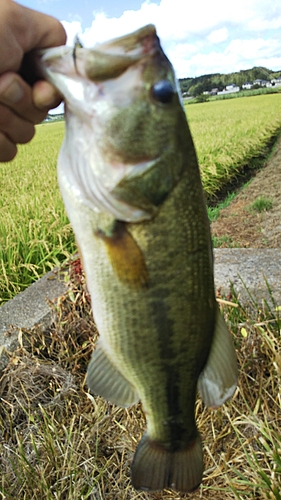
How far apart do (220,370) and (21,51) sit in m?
1.14

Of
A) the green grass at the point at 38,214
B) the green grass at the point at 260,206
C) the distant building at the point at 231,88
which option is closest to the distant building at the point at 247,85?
the distant building at the point at 231,88

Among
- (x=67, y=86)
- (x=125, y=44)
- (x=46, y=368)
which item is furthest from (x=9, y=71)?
(x=46, y=368)

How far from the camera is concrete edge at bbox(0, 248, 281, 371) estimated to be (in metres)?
2.88

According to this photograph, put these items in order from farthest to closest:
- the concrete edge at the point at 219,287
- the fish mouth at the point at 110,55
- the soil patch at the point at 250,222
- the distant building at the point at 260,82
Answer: the distant building at the point at 260,82
the soil patch at the point at 250,222
the concrete edge at the point at 219,287
the fish mouth at the point at 110,55

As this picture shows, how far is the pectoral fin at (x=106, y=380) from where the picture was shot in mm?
1401

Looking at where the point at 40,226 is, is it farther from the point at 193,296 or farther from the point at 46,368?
the point at 193,296

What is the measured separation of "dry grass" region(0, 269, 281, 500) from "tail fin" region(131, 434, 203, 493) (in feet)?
1.80

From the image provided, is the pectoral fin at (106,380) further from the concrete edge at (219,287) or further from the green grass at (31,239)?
the green grass at (31,239)

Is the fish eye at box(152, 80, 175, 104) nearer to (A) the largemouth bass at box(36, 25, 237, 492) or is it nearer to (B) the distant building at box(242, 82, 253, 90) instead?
(A) the largemouth bass at box(36, 25, 237, 492)

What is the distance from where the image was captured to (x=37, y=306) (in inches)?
123

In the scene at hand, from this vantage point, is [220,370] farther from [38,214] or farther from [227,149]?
[227,149]

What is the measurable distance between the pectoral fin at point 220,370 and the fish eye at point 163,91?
0.67m

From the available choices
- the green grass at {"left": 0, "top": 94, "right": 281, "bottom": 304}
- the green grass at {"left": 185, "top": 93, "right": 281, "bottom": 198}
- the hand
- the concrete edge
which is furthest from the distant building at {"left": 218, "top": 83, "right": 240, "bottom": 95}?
the hand

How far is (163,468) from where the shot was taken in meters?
1.45
